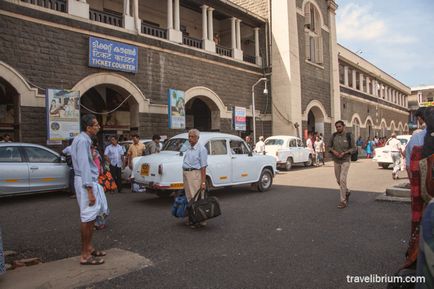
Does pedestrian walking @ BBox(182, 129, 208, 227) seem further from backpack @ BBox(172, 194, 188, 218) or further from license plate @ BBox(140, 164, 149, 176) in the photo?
license plate @ BBox(140, 164, 149, 176)

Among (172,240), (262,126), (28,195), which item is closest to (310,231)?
(172,240)

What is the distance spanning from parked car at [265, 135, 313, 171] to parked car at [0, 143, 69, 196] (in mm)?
10327

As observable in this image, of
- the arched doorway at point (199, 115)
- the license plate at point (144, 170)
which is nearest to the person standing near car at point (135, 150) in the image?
the license plate at point (144, 170)

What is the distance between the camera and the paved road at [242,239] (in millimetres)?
3961

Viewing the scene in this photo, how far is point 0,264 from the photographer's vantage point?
371 cm

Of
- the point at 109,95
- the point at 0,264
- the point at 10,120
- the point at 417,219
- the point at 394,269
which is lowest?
the point at 394,269

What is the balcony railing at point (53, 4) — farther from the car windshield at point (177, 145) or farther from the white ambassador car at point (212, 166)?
the car windshield at point (177, 145)

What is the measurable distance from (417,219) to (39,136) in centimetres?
1213

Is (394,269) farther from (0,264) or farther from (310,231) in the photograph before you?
(0,264)

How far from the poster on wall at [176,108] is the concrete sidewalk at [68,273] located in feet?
38.2

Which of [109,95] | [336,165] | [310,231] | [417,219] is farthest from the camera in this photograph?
[109,95]

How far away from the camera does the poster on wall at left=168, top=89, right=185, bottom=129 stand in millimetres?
15922

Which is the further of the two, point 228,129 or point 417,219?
point 228,129

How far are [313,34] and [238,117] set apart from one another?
12068 mm
